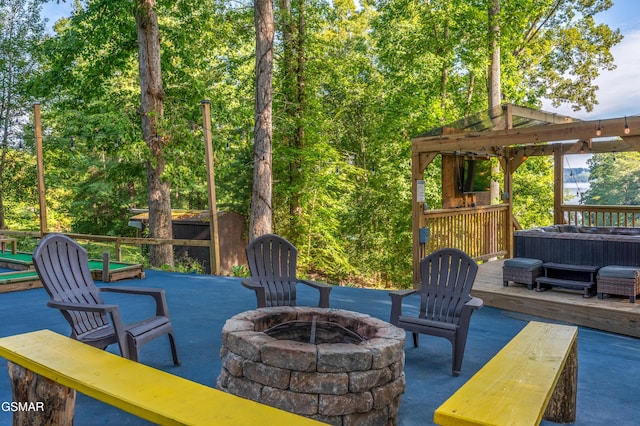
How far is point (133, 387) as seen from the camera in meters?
1.62

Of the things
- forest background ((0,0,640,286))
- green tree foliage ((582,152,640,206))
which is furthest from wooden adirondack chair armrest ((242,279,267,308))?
green tree foliage ((582,152,640,206))

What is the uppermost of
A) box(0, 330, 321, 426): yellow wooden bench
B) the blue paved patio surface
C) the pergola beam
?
the pergola beam

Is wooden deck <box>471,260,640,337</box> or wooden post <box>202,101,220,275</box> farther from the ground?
wooden post <box>202,101,220,275</box>

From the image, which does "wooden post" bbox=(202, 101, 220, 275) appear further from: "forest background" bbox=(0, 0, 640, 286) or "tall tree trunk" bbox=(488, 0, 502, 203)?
"tall tree trunk" bbox=(488, 0, 502, 203)

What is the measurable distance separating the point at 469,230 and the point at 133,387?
25.4 ft

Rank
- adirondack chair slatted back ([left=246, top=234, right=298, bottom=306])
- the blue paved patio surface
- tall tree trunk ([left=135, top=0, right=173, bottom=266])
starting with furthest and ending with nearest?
tall tree trunk ([left=135, top=0, right=173, bottom=266])
adirondack chair slatted back ([left=246, top=234, right=298, bottom=306])
the blue paved patio surface

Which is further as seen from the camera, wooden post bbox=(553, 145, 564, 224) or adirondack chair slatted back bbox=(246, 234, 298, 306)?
wooden post bbox=(553, 145, 564, 224)

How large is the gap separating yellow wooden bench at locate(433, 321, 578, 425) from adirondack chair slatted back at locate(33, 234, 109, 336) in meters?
2.81

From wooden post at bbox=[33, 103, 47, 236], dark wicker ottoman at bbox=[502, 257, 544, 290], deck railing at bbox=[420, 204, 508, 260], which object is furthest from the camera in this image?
wooden post at bbox=[33, 103, 47, 236]

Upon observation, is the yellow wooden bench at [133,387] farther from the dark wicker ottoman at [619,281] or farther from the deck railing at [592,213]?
the deck railing at [592,213]

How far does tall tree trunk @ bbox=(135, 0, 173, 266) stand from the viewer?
9766 millimetres

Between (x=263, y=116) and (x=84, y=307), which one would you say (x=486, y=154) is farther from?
(x=84, y=307)

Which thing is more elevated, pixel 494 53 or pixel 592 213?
pixel 494 53

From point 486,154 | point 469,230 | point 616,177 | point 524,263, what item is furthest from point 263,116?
point 616,177
